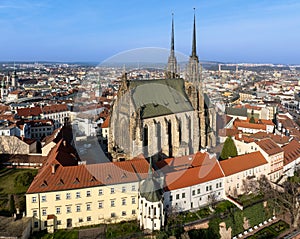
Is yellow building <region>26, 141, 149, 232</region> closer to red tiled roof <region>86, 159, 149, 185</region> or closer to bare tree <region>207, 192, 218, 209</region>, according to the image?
red tiled roof <region>86, 159, 149, 185</region>

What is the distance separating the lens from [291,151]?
57.5 m

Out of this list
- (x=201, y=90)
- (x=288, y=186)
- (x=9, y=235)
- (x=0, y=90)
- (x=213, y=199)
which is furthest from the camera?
(x=0, y=90)

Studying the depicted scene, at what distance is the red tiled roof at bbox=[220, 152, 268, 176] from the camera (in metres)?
44.2

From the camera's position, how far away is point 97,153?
5634 cm

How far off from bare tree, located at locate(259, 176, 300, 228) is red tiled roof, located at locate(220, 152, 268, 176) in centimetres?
257

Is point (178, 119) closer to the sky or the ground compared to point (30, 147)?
closer to the sky

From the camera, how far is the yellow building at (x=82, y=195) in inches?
1389

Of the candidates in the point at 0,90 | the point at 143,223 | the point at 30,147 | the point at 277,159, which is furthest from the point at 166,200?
the point at 0,90

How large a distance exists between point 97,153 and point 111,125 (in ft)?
18.5

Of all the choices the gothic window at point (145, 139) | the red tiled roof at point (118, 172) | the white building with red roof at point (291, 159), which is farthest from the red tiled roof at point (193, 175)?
the white building with red roof at point (291, 159)

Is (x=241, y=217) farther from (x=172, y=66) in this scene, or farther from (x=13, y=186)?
(x=172, y=66)

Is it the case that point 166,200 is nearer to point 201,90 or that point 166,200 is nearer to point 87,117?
point 201,90

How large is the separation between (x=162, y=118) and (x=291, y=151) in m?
24.9

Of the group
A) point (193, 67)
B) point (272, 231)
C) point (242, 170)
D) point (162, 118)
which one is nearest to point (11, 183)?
point (162, 118)
